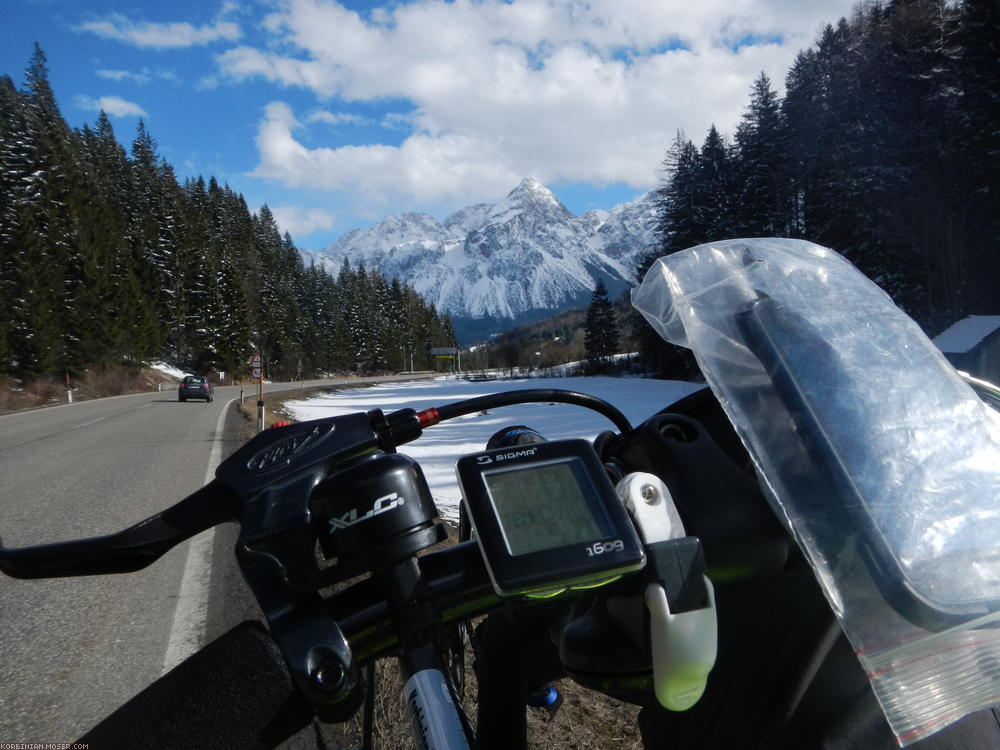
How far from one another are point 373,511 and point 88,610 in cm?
440

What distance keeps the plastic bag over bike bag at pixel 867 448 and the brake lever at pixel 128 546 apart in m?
0.75

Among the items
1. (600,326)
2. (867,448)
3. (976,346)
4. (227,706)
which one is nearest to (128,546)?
(227,706)

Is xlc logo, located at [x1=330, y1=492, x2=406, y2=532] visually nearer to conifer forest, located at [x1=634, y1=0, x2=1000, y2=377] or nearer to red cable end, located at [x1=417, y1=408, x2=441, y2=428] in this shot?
red cable end, located at [x1=417, y1=408, x2=441, y2=428]

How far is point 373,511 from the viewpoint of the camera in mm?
767

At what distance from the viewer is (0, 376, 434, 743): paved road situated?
9.56ft

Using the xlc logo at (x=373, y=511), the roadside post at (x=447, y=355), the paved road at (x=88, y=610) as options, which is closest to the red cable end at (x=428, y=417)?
the xlc logo at (x=373, y=511)

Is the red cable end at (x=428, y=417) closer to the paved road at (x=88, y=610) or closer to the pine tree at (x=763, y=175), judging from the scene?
the paved road at (x=88, y=610)

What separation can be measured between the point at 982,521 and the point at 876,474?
0.13 metres

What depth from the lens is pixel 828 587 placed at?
74 centimetres

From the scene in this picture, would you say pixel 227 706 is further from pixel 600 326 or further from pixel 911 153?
pixel 600 326

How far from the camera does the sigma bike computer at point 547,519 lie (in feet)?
2.33

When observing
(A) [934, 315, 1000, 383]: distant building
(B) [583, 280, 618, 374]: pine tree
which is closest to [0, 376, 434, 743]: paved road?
(A) [934, 315, 1000, 383]: distant building

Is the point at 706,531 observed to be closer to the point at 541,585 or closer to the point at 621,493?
the point at 621,493

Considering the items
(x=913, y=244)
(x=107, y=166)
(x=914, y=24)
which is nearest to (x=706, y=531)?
(x=913, y=244)
